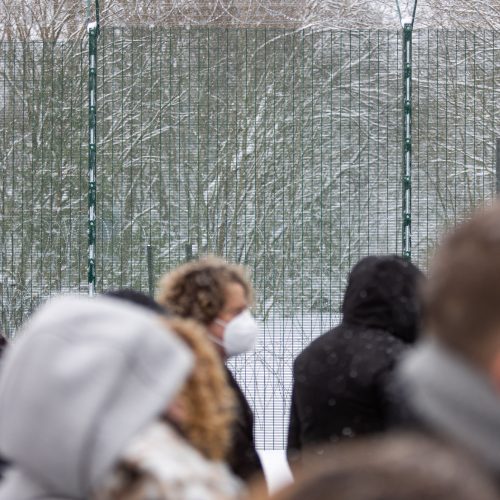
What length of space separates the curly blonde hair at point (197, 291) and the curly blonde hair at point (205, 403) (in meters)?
1.39

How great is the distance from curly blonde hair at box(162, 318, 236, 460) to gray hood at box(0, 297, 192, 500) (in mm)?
175

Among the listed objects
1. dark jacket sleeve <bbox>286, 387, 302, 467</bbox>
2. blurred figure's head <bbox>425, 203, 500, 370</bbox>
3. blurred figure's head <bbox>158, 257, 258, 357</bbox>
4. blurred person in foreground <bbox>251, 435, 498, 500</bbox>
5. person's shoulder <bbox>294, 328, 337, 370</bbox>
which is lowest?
dark jacket sleeve <bbox>286, 387, 302, 467</bbox>

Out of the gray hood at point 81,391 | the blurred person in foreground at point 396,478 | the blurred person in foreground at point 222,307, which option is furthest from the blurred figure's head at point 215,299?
the blurred person in foreground at point 396,478

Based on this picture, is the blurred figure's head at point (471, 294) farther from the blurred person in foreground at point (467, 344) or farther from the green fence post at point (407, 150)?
the green fence post at point (407, 150)

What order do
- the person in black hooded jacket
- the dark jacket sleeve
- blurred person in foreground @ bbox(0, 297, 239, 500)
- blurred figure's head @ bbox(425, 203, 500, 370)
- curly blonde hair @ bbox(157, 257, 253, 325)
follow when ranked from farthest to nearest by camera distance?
the dark jacket sleeve, curly blonde hair @ bbox(157, 257, 253, 325), the person in black hooded jacket, blurred person in foreground @ bbox(0, 297, 239, 500), blurred figure's head @ bbox(425, 203, 500, 370)

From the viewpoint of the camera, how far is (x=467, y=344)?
1207mm

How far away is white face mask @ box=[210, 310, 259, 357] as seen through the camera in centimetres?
359

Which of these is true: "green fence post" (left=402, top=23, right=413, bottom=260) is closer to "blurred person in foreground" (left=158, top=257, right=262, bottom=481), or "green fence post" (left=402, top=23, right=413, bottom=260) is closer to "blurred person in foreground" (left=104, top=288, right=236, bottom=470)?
"blurred person in foreground" (left=158, top=257, right=262, bottom=481)

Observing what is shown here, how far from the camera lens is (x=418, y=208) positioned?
7.49 metres

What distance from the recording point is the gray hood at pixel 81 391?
1564 millimetres

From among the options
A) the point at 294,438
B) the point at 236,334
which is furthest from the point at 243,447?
the point at 236,334

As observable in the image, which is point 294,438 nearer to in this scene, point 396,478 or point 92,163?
point 396,478

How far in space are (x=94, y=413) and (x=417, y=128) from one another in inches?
245

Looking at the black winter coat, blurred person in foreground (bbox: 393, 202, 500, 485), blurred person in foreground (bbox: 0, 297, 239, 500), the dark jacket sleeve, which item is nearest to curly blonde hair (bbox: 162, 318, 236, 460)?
Result: blurred person in foreground (bbox: 0, 297, 239, 500)
